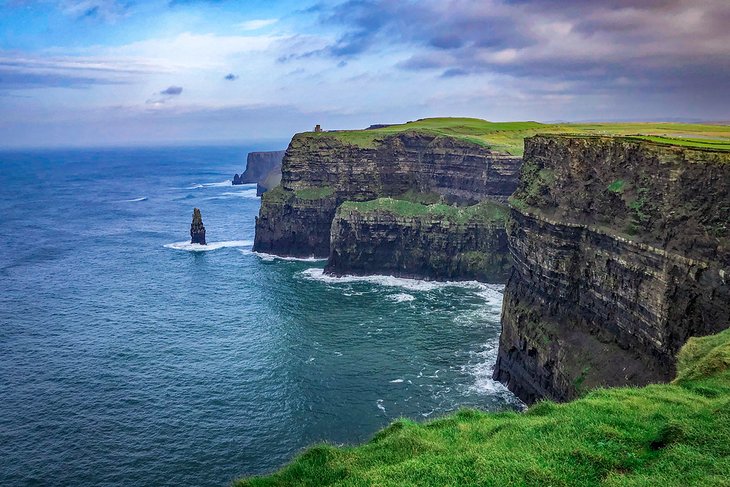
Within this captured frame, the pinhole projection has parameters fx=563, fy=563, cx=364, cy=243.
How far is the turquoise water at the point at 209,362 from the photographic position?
4566 centimetres

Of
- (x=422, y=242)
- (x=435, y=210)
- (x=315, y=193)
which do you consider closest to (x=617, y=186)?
(x=422, y=242)

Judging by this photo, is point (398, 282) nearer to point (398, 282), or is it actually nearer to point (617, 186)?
point (398, 282)

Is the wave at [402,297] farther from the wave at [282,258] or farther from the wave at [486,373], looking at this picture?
the wave at [282,258]

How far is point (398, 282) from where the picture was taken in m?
99.7

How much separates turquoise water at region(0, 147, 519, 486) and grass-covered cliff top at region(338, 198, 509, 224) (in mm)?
13219

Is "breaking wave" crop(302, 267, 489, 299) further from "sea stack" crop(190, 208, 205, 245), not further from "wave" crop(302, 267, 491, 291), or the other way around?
"sea stack" crop(190, 208, 205, 245)

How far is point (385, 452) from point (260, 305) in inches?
2372

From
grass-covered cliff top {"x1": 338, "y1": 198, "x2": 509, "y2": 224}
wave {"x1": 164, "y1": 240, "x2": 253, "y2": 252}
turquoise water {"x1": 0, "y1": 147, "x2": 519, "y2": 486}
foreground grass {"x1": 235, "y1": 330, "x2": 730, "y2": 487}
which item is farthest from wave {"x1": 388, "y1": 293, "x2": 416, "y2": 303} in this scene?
foreground grass {"x1": 235, "y1": 330, "x2": 730, "y2": 487}

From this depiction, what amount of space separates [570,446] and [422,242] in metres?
80.1

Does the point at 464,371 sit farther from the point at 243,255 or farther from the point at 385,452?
the point at 243,255

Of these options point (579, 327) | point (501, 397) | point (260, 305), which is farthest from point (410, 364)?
point (260, 305)

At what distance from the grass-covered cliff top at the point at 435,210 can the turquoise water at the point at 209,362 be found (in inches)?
520

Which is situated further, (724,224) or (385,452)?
(724,224)

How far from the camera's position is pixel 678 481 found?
63.8 ft
